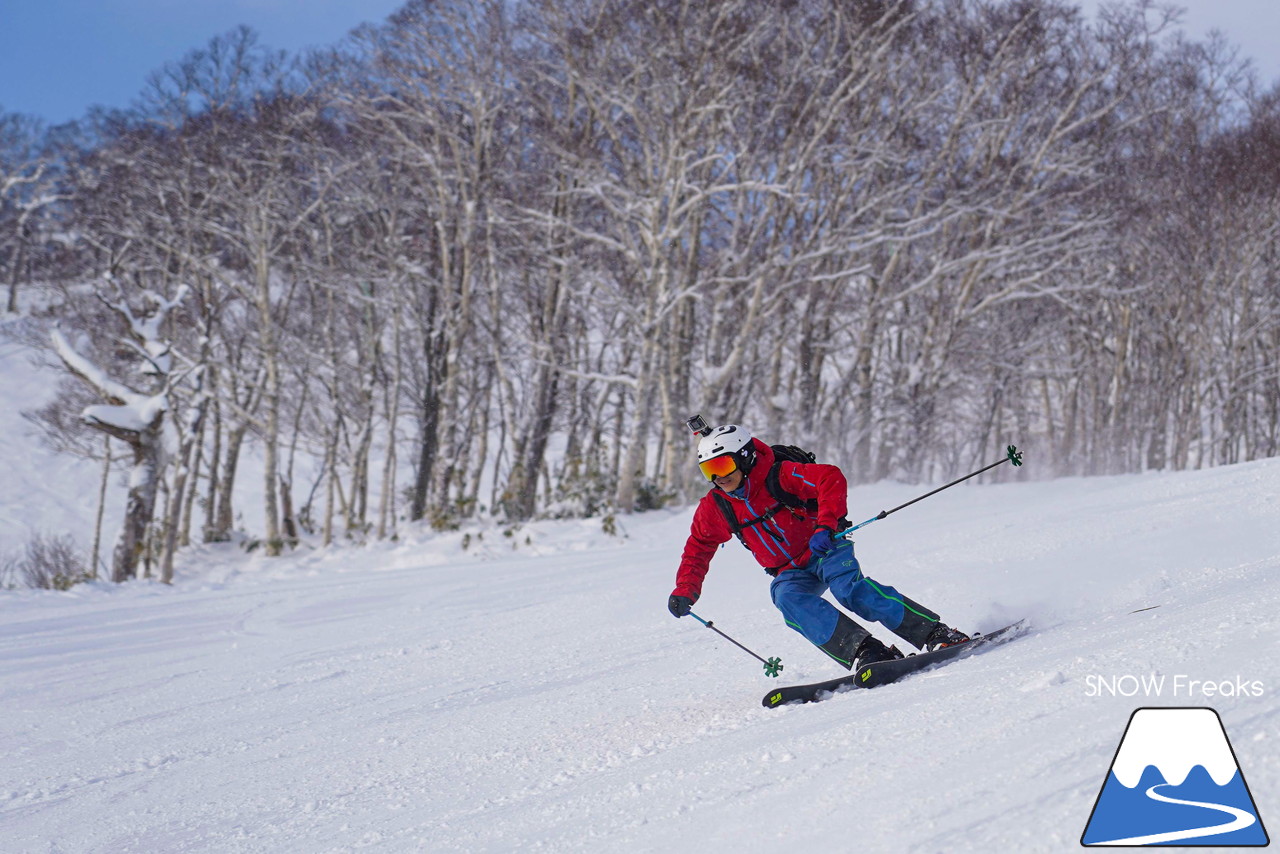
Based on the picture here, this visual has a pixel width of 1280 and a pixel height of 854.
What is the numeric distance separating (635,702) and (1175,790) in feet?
9.65

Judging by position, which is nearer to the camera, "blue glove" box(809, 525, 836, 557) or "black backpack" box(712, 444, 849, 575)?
"blue glove" box(809, 525, 836, 557)

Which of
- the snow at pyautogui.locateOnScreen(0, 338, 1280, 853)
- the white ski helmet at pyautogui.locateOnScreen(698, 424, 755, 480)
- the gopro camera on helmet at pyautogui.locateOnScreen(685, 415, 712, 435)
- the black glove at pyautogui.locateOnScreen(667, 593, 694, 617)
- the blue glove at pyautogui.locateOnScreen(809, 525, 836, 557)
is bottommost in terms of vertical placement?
the snow at pyautogui.locateOnScreen(0, 338, 1280, 853)

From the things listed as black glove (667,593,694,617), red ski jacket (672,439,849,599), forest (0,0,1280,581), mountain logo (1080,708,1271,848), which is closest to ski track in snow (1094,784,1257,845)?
mountain logo (1080,708,1271,848)

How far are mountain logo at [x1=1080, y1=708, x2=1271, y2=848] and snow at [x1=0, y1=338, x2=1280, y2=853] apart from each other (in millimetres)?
57

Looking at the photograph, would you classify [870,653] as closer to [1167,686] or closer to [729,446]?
[729,446]

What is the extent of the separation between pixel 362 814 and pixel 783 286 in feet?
43.4

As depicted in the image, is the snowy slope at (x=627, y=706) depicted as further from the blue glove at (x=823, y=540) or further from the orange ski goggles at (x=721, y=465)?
the orange ski goggles at (x=721, y=465)

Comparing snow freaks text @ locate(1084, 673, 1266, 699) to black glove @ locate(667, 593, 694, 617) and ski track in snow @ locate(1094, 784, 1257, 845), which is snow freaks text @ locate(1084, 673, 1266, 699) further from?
black glove @ locate(667, 593, 694, 617)

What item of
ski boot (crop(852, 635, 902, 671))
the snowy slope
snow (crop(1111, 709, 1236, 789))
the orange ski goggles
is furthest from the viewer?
the orange ski goggles

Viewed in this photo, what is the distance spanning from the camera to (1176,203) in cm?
2006

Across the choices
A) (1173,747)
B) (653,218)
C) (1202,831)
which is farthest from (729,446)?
(653,218)

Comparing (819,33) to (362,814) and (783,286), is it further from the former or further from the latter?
(362,814)

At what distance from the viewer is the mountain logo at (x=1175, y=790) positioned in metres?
2.30

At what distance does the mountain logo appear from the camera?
2.30m
